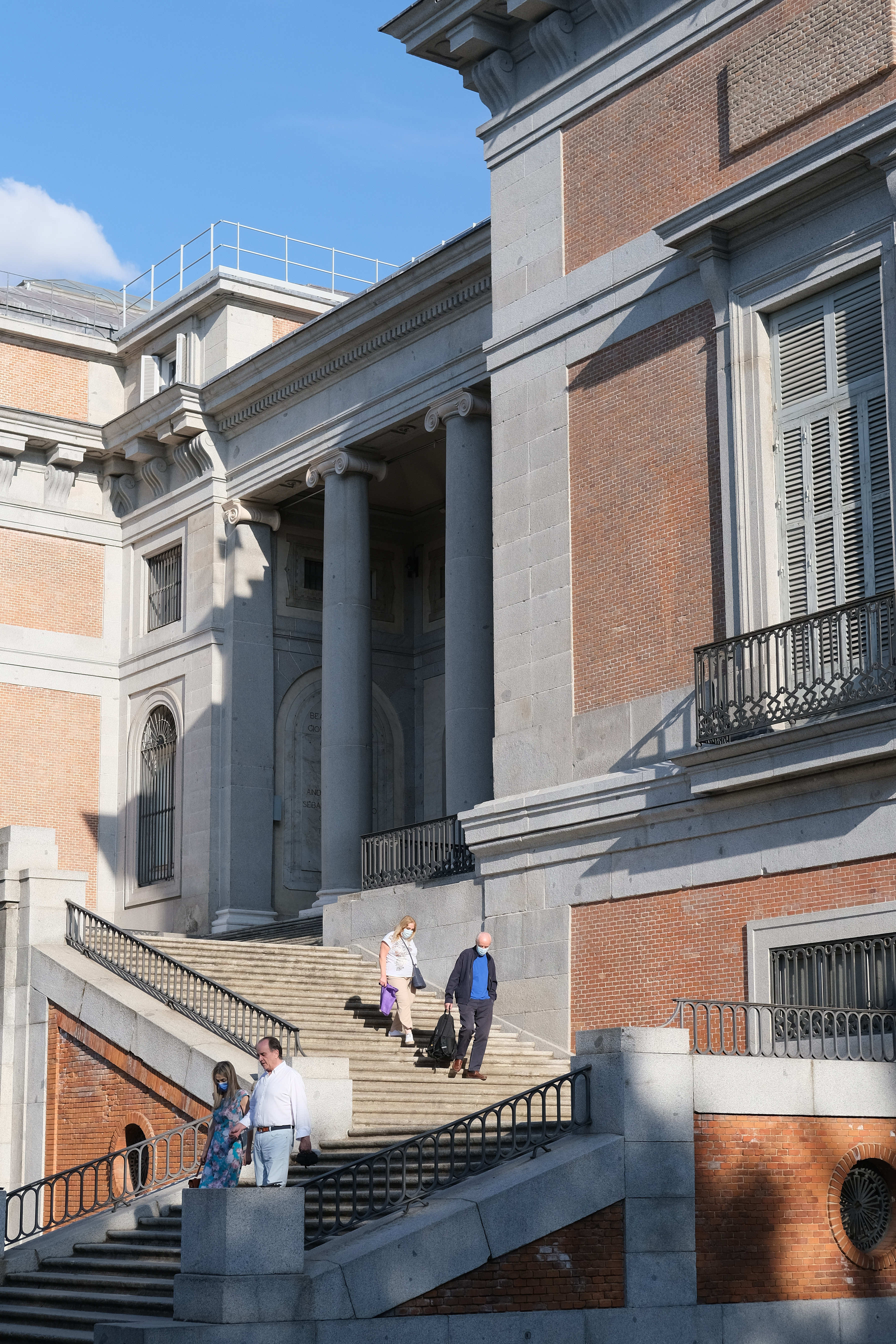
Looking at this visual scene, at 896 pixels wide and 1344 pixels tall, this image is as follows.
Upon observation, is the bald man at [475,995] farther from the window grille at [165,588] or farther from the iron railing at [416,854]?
the window grille at [165,588]

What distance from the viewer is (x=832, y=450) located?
736 inches

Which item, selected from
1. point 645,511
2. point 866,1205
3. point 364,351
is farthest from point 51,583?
point 866,1205

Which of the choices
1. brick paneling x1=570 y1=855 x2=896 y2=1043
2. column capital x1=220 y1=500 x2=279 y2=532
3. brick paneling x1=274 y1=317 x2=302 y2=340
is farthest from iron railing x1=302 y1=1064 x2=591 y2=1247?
brick paneling x1=274 y1=317 x2=302 y2=340

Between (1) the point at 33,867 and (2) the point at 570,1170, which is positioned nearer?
(2) the point at 570,1170

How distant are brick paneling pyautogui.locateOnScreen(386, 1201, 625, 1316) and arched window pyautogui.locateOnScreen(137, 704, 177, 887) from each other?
19922 millimetres

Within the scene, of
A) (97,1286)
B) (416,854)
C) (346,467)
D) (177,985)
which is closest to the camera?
(97,1286)

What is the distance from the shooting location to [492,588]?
84.0 ft

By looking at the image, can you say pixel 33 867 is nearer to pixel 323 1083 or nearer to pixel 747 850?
pixel 323 1083

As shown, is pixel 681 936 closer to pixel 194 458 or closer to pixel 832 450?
pixel 832 450

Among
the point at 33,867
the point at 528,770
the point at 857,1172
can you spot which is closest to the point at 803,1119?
the point at 857,1172

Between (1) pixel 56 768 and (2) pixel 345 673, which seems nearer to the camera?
(2) pixel 345 673

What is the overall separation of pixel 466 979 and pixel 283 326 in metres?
18.4

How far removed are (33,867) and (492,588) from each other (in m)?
7.24

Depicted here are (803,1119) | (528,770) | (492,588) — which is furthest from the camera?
(492,588)
